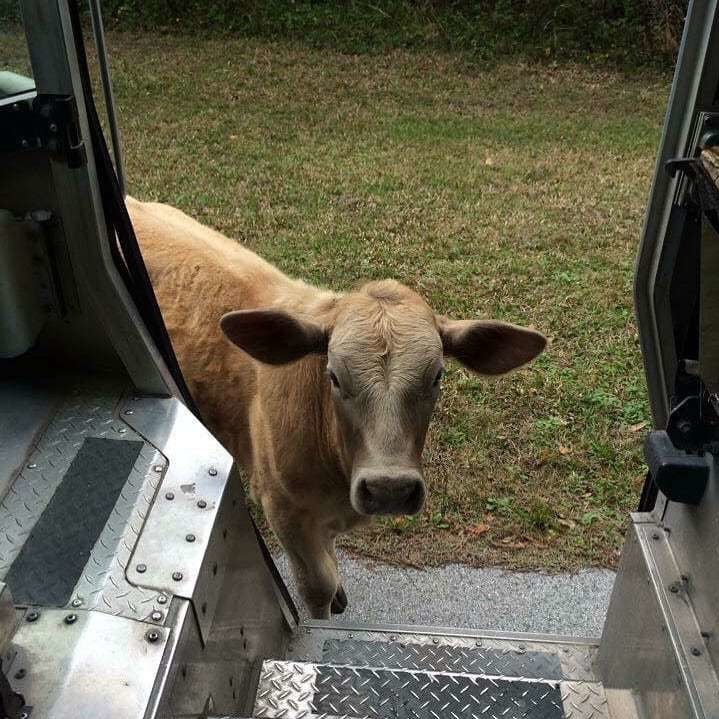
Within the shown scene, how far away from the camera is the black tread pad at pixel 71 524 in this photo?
1.92 m

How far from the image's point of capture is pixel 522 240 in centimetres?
762

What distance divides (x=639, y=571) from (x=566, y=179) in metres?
7.51

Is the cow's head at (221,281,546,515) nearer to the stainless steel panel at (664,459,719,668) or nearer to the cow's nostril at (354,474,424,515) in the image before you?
the cow's nostril at (354,474,424,515)

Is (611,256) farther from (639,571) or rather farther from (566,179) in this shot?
(639,571)

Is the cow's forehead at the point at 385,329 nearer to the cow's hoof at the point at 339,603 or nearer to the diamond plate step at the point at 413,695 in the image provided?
the diamond plate step at the point at 413,695

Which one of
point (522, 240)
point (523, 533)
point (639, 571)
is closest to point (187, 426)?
point (639, 571)

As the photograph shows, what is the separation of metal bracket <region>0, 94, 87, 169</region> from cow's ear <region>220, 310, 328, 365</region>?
0.87 meters

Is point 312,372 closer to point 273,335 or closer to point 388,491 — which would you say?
point 273,335

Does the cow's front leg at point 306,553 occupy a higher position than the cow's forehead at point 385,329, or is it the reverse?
the cow's forehead at point 385,329

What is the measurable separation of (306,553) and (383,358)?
122 centimetres

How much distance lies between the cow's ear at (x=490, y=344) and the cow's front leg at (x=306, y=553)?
1062 mm

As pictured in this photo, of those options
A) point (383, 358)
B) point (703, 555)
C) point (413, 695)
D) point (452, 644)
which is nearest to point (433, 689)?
point (413, 695)

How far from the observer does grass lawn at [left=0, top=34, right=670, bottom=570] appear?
4.40 metres

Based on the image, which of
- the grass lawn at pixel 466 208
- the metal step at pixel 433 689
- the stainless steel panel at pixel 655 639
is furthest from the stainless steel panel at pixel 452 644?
the grass lawn at pixel 466 208
